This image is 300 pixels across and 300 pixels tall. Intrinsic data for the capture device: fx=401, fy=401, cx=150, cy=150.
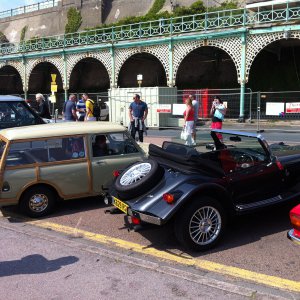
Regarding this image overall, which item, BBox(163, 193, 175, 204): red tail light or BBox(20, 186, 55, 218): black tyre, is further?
BBox(20, 186, 55, 218): black tyre

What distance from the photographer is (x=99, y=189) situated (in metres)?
6.64

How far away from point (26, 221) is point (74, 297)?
2.72 meters

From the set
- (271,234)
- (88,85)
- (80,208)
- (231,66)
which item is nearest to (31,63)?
(88,85)

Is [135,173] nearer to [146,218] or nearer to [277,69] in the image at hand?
[146,218]

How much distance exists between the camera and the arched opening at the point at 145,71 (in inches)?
1339

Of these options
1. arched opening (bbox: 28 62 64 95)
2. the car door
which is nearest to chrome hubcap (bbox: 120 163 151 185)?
the car door

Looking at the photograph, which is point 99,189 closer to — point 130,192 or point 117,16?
point 130,192

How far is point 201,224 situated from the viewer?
468 cm

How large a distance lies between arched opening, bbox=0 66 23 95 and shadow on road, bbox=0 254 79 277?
1675 inches

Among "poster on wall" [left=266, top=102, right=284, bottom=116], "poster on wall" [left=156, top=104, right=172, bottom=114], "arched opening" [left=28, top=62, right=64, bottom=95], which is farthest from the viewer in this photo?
"arched opening" [left=28, top=62, right=64, bottom=95]

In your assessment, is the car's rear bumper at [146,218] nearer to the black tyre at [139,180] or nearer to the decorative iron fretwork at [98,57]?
the black tyre at [139,180]

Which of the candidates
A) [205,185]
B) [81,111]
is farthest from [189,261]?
[81,111]

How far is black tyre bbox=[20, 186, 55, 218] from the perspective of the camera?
618 centimetres

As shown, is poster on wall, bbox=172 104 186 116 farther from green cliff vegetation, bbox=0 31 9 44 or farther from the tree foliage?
green cliff vegetation, bbox=0 31 9 44
